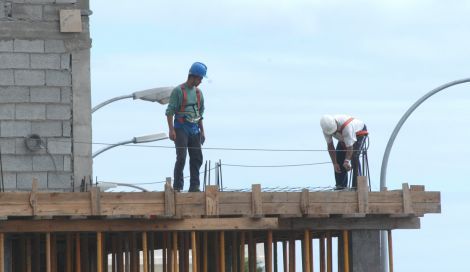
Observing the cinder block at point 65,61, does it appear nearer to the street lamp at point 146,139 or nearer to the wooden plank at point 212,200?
the wooden plank at point 212,200

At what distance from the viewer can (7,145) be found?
20188mm

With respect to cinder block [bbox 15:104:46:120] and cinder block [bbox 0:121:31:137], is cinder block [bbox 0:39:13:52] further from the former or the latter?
cinder block [bbox 0:121:31:137]

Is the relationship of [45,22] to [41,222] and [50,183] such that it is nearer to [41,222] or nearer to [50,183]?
[50,183]

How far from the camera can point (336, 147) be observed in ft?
66.6

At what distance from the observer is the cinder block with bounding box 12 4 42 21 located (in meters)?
20.5

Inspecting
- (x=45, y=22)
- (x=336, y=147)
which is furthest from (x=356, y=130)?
(x=45, y=22)

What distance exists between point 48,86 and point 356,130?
14.5 ft

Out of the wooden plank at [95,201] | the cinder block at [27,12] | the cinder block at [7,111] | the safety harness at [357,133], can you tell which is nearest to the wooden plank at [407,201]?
the safety harness at [357,133]

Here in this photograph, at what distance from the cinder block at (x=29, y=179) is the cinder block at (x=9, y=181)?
6 cm

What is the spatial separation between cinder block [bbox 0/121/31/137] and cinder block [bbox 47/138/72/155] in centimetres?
38

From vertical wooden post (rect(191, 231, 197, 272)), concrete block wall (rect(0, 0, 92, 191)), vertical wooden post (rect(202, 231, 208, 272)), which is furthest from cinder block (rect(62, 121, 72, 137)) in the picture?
vertical wooden post (rect(191, 231, 197, 272))

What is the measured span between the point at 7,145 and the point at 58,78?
A: 3.96 feet

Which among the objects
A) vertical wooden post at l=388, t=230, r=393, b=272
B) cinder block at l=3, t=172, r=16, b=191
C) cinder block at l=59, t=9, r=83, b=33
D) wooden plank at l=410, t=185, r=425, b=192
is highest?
cinder block at l=59, t=9, r=83, b=33

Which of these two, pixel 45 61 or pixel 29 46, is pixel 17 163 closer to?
pixel 45 61
